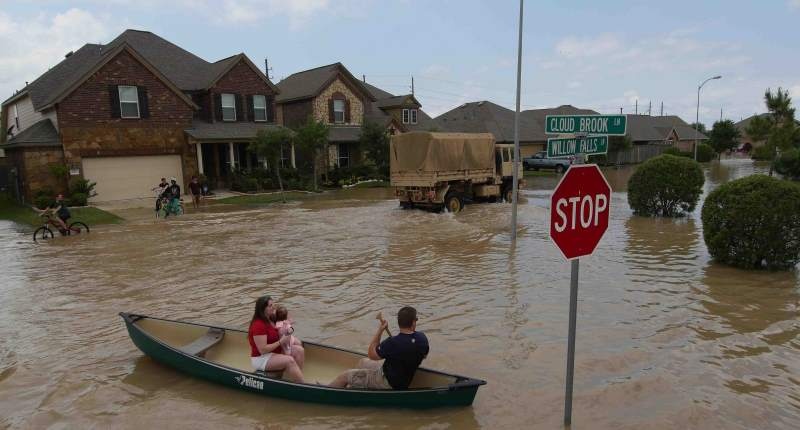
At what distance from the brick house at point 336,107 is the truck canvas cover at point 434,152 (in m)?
12.2

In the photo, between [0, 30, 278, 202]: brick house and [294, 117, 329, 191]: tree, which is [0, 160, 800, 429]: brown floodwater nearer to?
[0, 30, 278, 202]: brick house

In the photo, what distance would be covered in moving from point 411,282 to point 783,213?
766cm

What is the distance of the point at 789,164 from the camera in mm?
31812

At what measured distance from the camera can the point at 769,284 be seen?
34.1 ft

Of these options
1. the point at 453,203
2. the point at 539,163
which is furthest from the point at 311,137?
the point at 539,163

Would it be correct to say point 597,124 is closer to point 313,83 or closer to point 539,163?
point 313,83

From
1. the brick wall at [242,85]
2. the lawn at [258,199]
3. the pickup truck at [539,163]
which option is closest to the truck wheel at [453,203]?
the lawn at [258,199]

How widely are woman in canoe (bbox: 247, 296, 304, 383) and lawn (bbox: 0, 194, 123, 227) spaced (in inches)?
654

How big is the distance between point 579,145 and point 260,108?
29.6 meters

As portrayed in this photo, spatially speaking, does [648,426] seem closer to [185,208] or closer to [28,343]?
[28,343]

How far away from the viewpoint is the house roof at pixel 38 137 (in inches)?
936

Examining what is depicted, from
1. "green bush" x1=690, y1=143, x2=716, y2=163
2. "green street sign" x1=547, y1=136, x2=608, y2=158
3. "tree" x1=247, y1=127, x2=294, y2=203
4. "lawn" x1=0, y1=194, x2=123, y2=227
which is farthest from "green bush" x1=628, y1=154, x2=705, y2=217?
"green bush" x1=690, y1=143, x2=716, y2=163

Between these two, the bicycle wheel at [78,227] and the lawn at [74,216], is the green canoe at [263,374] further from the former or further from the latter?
the lawn at [74,216]

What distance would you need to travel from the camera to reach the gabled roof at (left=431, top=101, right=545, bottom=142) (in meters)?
51.8
